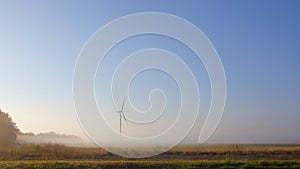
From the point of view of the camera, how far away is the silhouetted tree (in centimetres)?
7012

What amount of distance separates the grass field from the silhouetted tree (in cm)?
2461

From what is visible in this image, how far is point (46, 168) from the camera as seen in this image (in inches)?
1206

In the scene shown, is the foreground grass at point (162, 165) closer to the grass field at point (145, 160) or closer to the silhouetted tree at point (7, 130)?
the grass field at point (145, 160)

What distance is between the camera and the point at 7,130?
71062 mm

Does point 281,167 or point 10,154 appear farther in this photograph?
point 10,154

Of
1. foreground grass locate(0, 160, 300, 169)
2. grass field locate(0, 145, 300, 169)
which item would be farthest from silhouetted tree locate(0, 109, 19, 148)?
foreground grass locate(0, 160, 300, 169)

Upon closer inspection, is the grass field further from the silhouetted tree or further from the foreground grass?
the silhouetted tree

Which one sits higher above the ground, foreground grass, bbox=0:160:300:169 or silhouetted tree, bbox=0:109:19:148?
silhouetted tree, bbox=0:109:19:148

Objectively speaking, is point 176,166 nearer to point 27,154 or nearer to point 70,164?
point 70,164

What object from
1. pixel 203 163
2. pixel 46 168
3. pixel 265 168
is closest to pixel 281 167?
pixel 265 168

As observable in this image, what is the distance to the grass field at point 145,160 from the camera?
31.4 meters

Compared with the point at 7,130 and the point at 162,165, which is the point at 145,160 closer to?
the point at 162,165

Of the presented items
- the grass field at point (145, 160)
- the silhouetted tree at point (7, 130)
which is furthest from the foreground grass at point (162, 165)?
the silhouetted tree at point (7, 130)

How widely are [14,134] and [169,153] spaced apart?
37514 millimetres
